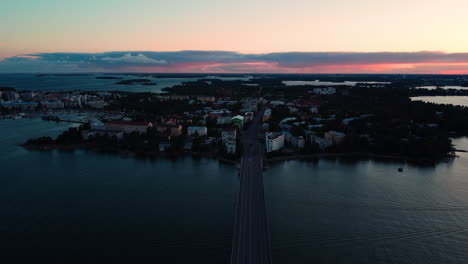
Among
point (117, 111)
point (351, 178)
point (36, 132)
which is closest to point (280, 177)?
point (351, 178)

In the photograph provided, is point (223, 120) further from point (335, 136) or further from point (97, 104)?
point (97, 104)

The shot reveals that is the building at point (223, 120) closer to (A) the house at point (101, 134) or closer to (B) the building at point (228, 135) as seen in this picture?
(B) the building at point (228, 135)

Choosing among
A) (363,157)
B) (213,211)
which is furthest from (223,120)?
(213,211)

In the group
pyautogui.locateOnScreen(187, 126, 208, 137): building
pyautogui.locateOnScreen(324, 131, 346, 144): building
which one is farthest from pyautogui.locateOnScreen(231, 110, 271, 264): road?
pyautogui.locateOnScreen(187, 126, 208, 137): building

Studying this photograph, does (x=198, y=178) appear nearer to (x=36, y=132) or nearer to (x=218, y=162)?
(x=218, y=162)

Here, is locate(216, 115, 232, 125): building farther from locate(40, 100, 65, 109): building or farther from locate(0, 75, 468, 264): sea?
locate(40, 100, 65, 109): building

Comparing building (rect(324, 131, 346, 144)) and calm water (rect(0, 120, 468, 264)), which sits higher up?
building (rect(324, 131, 346, 144))

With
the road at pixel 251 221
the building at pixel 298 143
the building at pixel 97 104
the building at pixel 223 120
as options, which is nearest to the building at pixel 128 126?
the building at pixel 223 120
